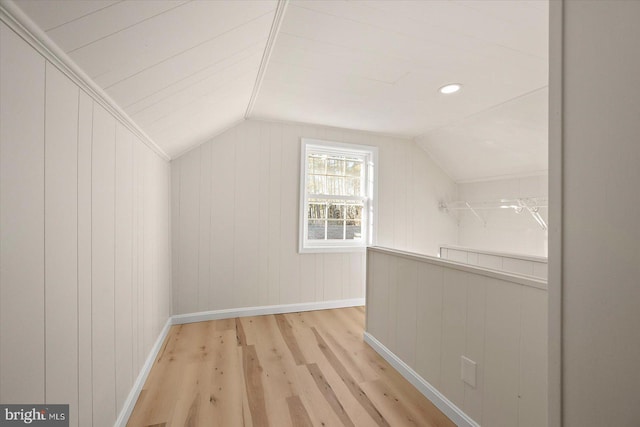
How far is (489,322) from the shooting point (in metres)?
1.34

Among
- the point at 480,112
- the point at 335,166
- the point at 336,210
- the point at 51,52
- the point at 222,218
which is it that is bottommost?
the point at 222,218

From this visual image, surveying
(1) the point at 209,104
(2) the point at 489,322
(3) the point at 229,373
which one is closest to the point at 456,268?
(2) the point at 489,322

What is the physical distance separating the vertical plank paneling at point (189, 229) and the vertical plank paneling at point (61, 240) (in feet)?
5.97

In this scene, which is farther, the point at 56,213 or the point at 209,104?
the point at 209,104

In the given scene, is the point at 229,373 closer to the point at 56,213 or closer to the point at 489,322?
the point at 56,213

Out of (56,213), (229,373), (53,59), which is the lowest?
(229,373)

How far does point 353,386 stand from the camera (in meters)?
1.80

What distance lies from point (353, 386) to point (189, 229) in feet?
6.86

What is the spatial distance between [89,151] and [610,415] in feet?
5.69

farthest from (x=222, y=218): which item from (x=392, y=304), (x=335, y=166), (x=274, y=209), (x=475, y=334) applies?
(x=475, y=334)

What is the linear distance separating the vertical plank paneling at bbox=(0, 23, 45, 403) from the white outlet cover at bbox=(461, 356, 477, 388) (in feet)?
5.78

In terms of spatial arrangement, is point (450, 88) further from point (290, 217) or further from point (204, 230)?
point (204, 230)

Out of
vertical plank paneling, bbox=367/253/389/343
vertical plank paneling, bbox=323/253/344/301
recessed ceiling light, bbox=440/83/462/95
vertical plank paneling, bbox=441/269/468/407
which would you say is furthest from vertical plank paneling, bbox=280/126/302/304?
vertical plank paneling, bbox=441/269/468/407

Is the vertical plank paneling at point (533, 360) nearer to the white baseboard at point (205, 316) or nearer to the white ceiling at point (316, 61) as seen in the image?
the white ceiling at point (316, 61)
